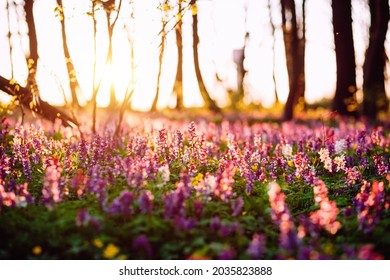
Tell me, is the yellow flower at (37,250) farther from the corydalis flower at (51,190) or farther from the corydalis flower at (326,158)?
the corydalis flower at (326,158)

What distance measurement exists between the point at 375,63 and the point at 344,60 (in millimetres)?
1980

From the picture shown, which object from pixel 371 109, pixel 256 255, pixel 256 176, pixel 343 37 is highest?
pixel 343 37

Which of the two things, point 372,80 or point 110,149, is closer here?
point 110,149

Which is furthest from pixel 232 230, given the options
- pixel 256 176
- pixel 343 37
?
pixel 343 37

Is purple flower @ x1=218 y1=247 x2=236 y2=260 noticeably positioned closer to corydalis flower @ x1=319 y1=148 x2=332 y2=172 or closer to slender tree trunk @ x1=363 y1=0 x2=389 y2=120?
corydalis flower @ x1=319 y1=148 x2=332 y2=172

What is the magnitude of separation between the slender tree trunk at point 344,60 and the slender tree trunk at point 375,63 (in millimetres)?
1107

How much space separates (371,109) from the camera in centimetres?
2016

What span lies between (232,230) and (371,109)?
1720 cm

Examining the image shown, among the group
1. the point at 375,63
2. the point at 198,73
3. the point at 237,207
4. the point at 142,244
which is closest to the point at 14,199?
the point at 142,244

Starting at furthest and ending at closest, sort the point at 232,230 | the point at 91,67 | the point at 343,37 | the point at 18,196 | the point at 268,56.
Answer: the point at 268,56 → the point at 343,37 → the point at 91,67 → the point at 18,196 → the point at 232,230

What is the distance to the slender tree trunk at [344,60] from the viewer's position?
1745 centimetres

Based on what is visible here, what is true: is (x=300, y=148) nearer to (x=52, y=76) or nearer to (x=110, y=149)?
(x=110, y=149)

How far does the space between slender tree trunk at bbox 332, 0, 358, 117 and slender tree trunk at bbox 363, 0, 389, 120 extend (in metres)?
1.11

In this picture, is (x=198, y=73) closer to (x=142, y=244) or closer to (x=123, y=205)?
(x=123, y=205)
